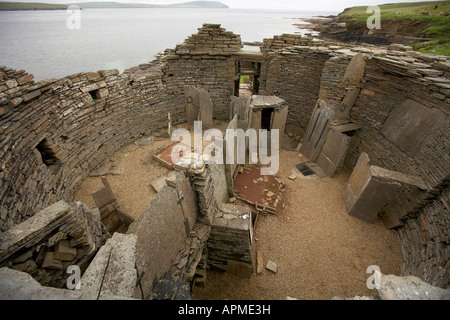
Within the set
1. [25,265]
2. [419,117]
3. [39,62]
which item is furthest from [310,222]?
[39,62]

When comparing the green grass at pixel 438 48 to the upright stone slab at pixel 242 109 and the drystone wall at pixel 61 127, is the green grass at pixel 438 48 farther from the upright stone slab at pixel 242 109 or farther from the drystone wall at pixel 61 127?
the drystone wall at pixel 61 127

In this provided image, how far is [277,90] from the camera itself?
34.4 feet

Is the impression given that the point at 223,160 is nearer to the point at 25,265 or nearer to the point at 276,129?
the point at 276,129

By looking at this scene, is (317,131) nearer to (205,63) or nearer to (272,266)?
(272,266)

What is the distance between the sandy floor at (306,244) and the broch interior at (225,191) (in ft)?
0.11

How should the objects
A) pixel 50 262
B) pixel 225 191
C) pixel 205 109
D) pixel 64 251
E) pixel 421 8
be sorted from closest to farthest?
pixel 50 262, pixel 64 251, pixel 225 191, pixel 205 109, pixel 421 8

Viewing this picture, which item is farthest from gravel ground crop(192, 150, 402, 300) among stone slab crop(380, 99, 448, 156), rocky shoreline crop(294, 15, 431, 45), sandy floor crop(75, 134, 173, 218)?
rocky shoreline crop(294, 15, 431, 45)

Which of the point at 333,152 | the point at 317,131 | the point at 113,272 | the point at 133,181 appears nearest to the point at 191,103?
the point at 133,181

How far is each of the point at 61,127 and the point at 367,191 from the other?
8928 millimetres

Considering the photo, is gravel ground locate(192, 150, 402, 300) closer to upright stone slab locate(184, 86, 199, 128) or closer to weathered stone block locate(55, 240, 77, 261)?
weathered stone block locate(55, 240, 77, 261)

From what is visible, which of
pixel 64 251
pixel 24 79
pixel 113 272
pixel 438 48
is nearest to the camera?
pixel 113 272

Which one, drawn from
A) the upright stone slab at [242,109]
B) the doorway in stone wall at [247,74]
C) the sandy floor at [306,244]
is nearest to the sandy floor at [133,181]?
the sandy floor at [306,244]

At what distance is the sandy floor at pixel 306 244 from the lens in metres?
4.99

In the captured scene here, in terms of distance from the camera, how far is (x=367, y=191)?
18.8ft
